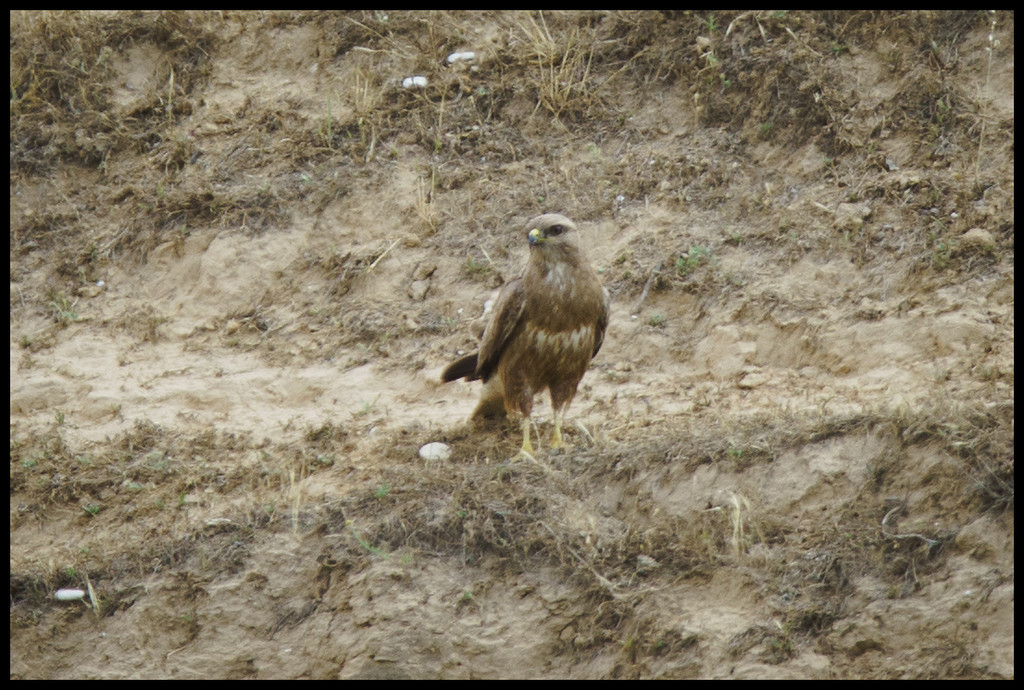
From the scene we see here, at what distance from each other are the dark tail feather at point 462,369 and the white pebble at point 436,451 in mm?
516

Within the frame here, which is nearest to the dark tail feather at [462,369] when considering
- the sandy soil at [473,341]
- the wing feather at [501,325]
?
the wing feather at [501,325]

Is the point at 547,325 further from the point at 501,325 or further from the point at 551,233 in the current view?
the point at 551,233

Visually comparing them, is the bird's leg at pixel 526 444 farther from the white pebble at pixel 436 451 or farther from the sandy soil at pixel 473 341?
the white pebble at pixel 436 451

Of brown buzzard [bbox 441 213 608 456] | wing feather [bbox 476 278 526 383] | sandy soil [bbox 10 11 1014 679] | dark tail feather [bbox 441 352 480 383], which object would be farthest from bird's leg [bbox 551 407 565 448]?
dark tail feather [bbox 441 352 480 383]

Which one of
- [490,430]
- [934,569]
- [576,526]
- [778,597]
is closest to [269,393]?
[490,430]

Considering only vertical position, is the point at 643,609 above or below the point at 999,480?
below

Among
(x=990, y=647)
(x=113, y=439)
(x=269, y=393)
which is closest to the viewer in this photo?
(x=990, y=647)

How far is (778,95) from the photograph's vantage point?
342 inches

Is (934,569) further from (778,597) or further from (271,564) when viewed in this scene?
(271,564)

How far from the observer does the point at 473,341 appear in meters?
8.23

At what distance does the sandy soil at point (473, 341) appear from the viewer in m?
5.54

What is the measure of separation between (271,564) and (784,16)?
18.7 feet

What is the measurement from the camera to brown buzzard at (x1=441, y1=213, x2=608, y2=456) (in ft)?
21.9

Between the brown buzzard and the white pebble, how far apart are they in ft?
1.43
